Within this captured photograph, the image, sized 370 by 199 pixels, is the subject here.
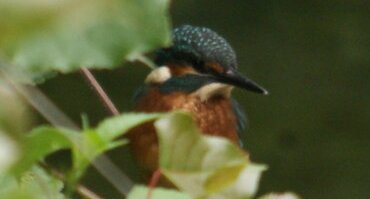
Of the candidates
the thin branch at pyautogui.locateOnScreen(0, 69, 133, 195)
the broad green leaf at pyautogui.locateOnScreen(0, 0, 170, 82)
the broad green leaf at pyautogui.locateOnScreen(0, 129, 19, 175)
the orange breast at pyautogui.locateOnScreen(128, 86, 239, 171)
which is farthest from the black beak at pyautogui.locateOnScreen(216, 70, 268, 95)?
the broad green leaf at pyautogui.locateOnScreen(0, 129, 19, 175)

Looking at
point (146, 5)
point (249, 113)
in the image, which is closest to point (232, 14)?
point (249, 113)

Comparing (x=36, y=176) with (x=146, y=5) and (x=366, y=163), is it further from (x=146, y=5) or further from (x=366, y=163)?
(x=366, y=163)

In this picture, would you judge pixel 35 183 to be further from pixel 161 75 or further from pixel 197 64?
pixel 161 75

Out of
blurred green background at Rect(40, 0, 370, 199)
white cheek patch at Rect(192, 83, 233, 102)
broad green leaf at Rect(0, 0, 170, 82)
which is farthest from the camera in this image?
blurred green background at Rect(40, 0, 370, 199)

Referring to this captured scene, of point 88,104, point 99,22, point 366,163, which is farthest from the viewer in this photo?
point 366,163

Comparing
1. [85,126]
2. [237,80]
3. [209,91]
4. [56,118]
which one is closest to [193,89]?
[209,91]

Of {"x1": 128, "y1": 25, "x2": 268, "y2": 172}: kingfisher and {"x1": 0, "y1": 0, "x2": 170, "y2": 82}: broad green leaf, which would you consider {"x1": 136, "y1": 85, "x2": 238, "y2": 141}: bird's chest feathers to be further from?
{"x1": 0, "y1": 0, "x2": 170, "y2": 82}: broad green leaf

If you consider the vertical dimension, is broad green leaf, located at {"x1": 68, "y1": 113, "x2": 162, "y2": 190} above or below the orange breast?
above

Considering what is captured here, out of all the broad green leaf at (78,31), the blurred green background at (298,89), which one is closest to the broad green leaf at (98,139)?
the broad green leaf at (78,31)
